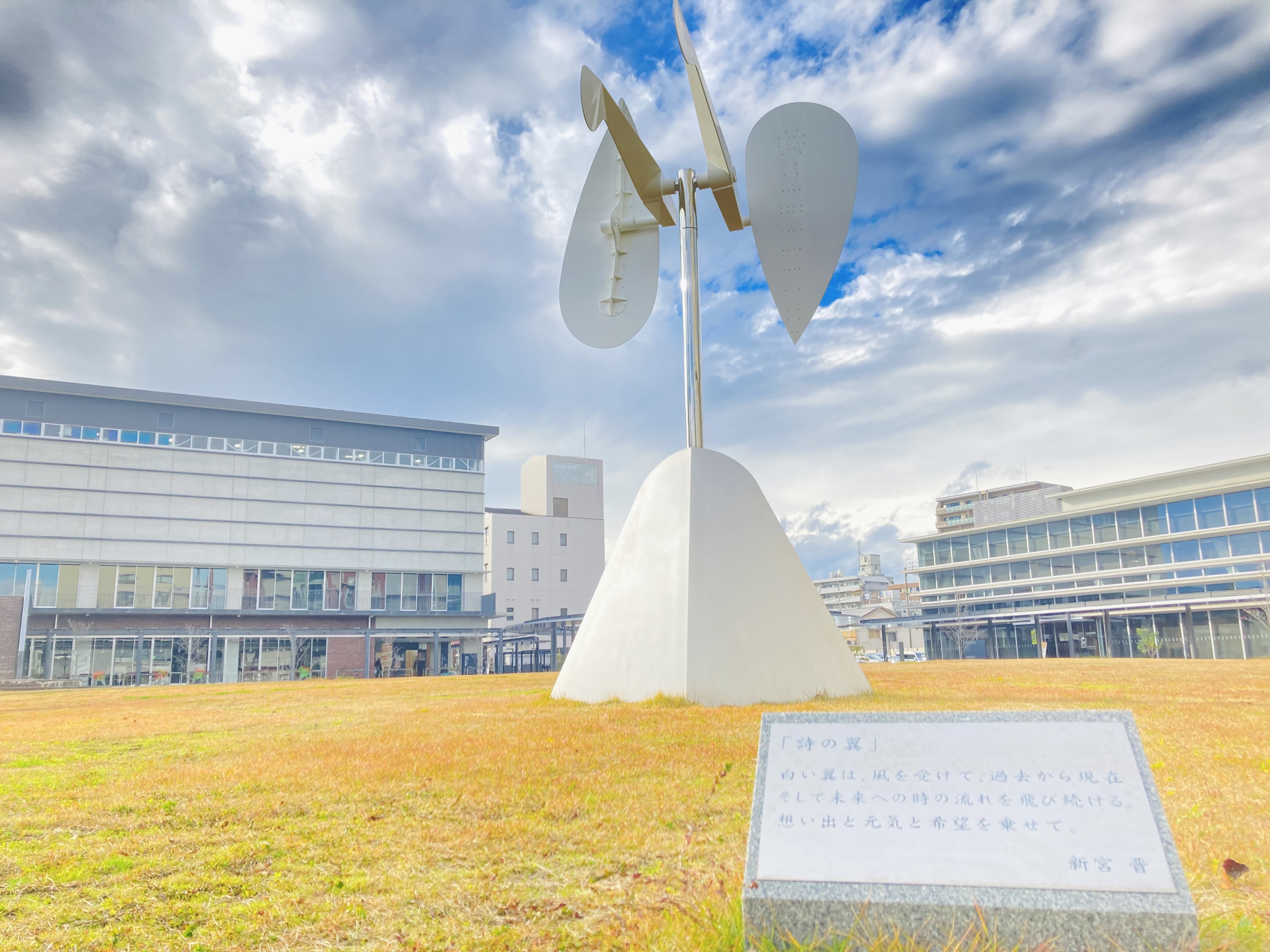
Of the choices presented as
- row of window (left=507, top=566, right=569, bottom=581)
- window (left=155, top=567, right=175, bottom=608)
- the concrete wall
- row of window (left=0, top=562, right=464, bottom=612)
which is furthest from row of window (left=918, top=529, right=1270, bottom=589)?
window (left=155, top=567, right=175, bottom=608)

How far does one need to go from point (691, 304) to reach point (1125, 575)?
60.8 m

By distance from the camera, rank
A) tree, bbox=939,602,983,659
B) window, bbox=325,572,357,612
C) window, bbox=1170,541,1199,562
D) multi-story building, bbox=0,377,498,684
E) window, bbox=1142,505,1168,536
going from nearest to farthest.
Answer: multi-story building, bbox=0,377,498,684 → window, bbox=1170,541,1199,562 → window, bbox=325,572,357,612 → window, bbox=1142,505,1168,536 → tree, bbox=939,602,983,659

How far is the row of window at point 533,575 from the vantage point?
286 feet

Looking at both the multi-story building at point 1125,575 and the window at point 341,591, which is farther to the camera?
the window at point 341,591

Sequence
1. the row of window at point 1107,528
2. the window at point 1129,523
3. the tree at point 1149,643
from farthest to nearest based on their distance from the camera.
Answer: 1. the window at point 1129,523
2. the row of window at point 1107,528
3. the tree at point 1149,643

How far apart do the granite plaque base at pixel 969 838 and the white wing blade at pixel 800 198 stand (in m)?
10.2

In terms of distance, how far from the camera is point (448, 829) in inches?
203

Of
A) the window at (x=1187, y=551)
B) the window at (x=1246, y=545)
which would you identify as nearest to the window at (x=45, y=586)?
the window at (x=1187, y=551)

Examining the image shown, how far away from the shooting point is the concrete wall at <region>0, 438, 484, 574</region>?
51.7 meters

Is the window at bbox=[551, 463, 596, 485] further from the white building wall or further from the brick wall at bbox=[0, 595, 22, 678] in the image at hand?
the brick wall at bbox=[0, 595, 22, 678]

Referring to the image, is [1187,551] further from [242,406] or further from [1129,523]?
[242,406]

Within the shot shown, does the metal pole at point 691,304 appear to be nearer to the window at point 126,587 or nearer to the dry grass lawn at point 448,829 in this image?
the dry grass lawn at point 448,829

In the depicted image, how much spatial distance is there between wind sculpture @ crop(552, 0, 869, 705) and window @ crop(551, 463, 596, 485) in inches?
3035

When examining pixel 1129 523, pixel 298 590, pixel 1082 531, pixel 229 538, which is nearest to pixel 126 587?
pixel 229 538
